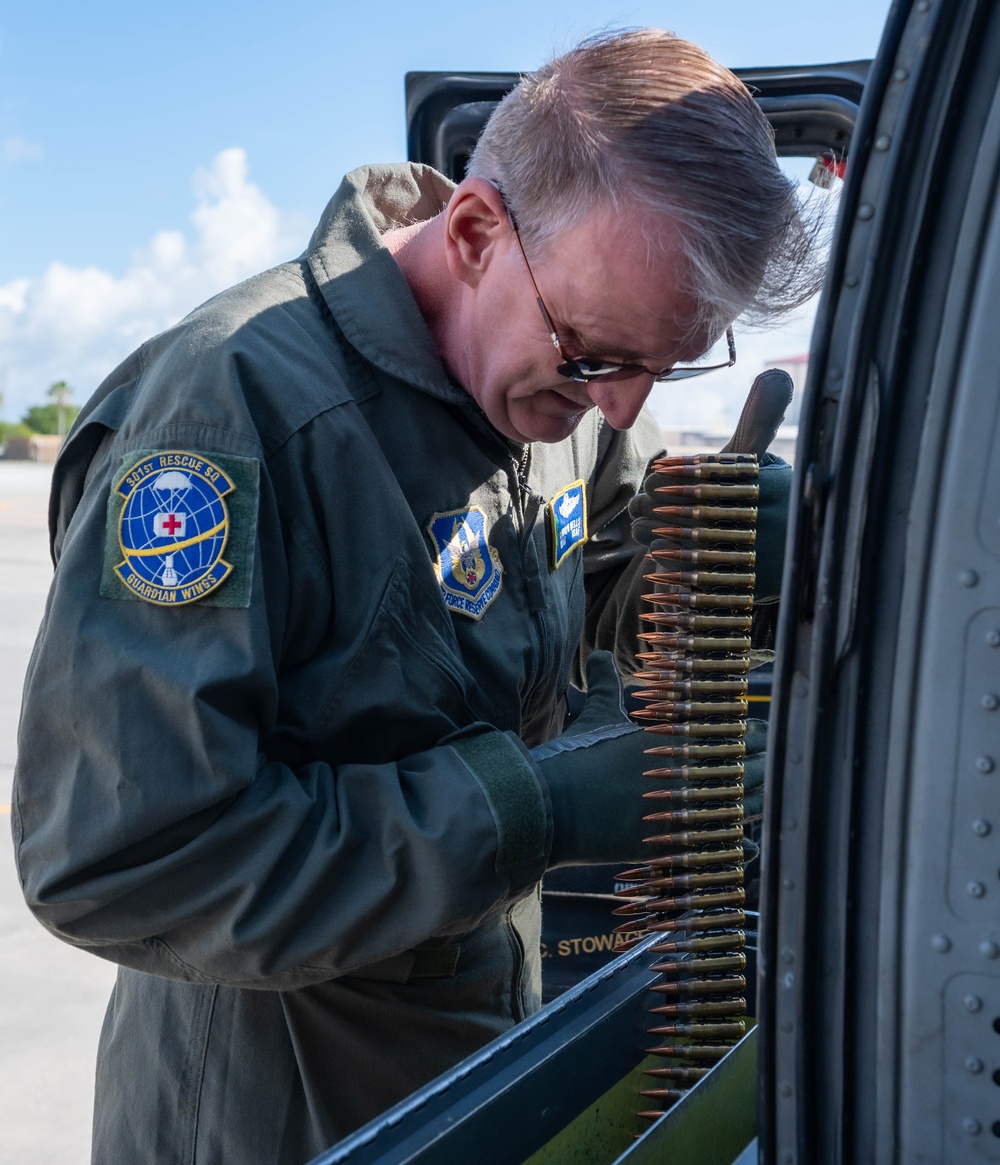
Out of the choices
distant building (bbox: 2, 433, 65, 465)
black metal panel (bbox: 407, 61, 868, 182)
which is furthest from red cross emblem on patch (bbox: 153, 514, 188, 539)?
distant building (bbox: 2, 433, 65, 465)

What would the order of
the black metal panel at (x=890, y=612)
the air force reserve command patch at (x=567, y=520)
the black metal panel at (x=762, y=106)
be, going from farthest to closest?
the black metal panel at (x=762, y=106) < the air force reserve command patch at (x=567, y=520) < the black metal panel at (x=890, y=612)

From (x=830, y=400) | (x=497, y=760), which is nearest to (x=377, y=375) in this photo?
(x=497, y=760)

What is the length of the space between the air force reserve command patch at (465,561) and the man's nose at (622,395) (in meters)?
0.26

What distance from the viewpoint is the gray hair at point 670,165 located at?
4.95 ft

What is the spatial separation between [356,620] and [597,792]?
0.43 meters

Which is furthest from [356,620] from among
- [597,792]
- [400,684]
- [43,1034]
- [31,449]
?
[31,449]

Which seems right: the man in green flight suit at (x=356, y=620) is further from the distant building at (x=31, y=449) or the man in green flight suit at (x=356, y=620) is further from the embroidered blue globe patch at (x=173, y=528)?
the distant building at (x=31, y=449)

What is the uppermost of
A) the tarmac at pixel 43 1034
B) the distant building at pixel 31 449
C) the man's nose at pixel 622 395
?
the man's nose at pixel 622 395

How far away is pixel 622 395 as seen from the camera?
178 cm

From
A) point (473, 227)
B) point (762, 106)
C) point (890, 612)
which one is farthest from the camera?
point (762, 106)

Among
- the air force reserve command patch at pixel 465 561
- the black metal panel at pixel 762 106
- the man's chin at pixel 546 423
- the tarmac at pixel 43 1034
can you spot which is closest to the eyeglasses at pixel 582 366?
the man's chin at pixel 546 423

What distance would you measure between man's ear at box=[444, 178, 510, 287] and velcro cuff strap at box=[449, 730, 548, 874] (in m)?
0.69

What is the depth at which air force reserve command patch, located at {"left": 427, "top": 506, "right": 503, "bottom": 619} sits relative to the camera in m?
1.78

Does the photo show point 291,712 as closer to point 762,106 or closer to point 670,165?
point 670,165
